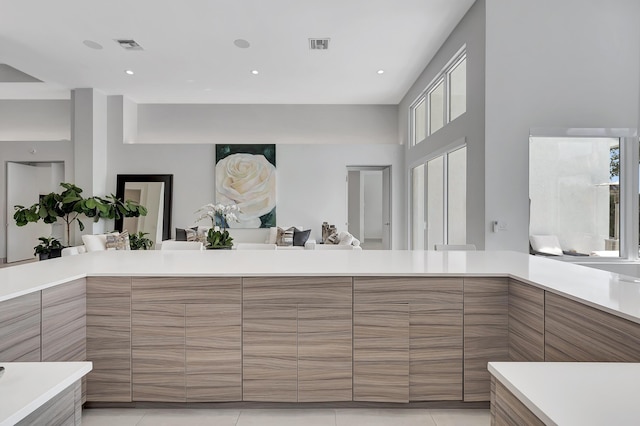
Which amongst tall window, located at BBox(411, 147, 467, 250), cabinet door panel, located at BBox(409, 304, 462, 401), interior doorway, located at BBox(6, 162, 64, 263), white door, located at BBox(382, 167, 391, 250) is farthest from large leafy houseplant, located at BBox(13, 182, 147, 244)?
cabinet door panel, located at BBox(409, 304, 462, 401)

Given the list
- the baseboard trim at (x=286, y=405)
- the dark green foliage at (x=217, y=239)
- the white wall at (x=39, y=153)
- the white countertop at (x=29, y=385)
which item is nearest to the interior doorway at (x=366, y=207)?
the dark green foliage at (x=217, y=239)

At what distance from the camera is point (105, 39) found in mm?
4727

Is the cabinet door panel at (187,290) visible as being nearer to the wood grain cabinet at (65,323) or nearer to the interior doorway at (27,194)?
the wood grain cabinet at (65,323)

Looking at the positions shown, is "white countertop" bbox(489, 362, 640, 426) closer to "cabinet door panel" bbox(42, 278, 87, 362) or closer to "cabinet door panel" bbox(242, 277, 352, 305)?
"cabinet door panel" bbox(242, 277, 352, 305)

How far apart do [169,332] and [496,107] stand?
3.61 m

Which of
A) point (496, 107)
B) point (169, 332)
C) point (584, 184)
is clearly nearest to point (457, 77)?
point (496, 107)

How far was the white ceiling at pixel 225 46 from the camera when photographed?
3982 mm

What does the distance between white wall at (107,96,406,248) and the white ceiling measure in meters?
1.09

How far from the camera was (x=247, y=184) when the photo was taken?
287 inches

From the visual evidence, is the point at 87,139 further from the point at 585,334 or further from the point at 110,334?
the point at 585,334

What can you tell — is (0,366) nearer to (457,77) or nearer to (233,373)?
(233,373)

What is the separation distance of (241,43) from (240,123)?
291cm

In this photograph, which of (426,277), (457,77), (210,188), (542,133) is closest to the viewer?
(426,277)

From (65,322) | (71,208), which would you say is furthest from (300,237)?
(65,322)
